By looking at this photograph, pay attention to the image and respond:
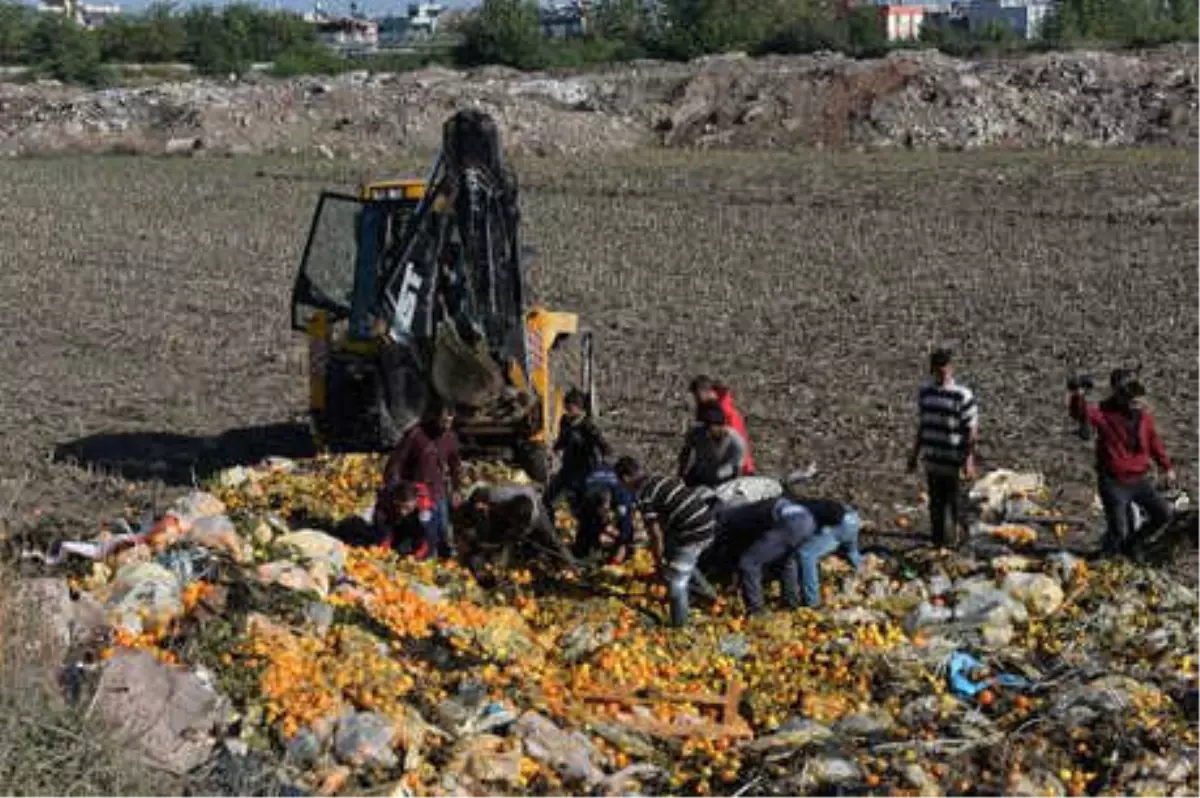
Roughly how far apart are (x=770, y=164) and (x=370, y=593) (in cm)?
3182

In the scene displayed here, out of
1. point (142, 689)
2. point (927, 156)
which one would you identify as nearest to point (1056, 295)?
point (142, 689)

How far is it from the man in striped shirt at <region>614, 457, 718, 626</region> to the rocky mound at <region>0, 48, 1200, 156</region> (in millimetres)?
35728

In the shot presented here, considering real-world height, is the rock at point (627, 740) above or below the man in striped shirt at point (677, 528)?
below

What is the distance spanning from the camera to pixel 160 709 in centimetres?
873

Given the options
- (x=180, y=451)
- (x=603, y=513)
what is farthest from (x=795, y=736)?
(x=180, y=451)

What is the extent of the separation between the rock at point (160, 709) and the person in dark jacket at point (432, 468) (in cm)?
342

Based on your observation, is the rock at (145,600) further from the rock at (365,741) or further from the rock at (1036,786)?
the rock at (1036,786)

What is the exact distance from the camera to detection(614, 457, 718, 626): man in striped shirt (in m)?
11.3

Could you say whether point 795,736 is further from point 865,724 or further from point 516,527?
point 516,527

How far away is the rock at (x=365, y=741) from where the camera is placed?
349 inches

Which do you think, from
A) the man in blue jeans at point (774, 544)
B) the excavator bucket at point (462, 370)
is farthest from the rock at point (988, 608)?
the excavator bucket at point (462, 370)

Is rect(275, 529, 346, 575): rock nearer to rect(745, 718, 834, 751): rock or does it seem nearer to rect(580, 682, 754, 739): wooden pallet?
rect(580, 682, 754, 739): wooden pallet

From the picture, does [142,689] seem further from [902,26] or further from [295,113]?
[902,26]

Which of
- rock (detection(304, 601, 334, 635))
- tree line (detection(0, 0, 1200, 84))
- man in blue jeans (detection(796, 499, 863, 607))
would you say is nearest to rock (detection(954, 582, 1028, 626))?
man in blue jeans (detection(796, 499, 863, 607))
